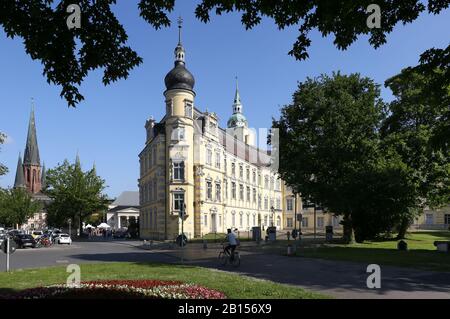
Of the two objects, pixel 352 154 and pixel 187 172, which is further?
pixel 187 172

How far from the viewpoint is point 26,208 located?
3713 inches

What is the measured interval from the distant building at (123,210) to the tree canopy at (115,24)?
3985 inches

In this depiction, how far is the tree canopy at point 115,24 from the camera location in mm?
7203

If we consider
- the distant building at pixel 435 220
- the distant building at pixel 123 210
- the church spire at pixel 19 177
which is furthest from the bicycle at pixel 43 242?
the church spire at pixel 19 177

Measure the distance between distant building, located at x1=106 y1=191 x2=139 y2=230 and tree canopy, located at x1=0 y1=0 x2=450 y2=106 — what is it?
101231 millimetres

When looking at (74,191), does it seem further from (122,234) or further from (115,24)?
(115,24)

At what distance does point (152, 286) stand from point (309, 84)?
28.4 m

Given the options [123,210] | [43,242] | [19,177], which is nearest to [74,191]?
[43,242]

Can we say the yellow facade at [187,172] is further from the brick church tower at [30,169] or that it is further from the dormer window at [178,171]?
the brick church tower at [30,169]

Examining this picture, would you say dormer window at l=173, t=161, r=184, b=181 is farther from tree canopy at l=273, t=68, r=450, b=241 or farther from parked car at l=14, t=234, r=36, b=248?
tree canopy at l=273, t=68, r=450, b=241

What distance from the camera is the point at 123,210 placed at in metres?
109

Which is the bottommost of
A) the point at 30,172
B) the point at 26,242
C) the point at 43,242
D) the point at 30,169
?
the point at 43,242

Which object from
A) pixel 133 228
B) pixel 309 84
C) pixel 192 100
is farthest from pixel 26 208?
pixel 309 84

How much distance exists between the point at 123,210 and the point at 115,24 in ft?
344
